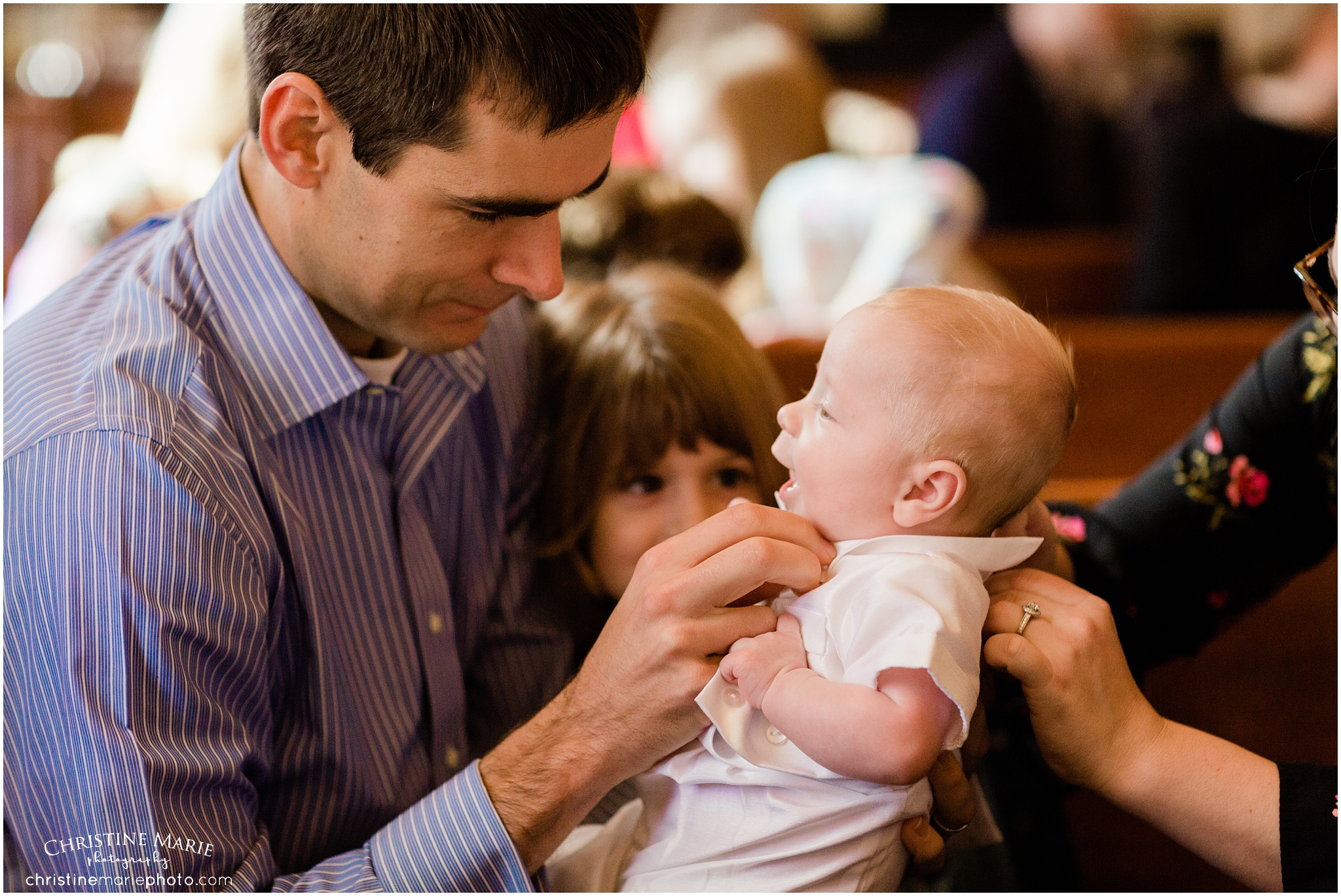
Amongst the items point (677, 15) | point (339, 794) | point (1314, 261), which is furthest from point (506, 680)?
point (677, 15)

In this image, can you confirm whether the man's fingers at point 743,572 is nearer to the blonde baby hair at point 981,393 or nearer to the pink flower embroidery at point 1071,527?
the blonde baby hair at point 981,393

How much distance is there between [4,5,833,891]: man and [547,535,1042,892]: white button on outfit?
5 cm

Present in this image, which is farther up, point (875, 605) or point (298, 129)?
point (298, 129)

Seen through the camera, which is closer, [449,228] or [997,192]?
[449,228]

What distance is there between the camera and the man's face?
1154 mm

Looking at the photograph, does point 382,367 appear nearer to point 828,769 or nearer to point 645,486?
point 645,486

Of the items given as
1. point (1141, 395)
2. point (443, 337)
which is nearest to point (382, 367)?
point (443, 337)

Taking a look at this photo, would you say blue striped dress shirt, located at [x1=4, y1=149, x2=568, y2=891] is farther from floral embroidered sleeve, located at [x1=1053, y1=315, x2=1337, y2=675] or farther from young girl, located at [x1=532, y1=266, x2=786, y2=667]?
floral embroidered sleeve, located at [x1=1053, y1=315, x2=1337, y2=675]

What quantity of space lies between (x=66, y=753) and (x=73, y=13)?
5.02m

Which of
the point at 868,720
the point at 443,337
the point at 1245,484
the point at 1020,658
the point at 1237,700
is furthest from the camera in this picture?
the point at 1237,700

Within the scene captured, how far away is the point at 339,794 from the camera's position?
1258 mm

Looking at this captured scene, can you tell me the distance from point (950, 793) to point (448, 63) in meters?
0.89

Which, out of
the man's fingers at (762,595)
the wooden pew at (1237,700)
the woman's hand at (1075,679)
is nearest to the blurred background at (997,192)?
the wooden pew at (1237,700)

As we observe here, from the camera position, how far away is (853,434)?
41.2 inches
